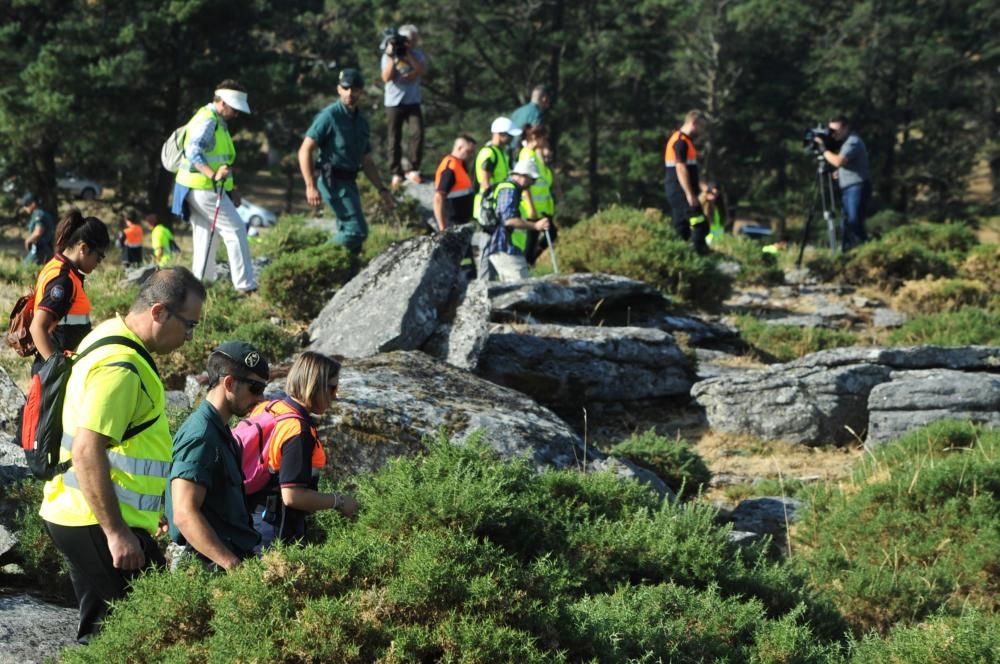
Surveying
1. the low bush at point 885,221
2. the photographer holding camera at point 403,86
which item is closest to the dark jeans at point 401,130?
the photographer holding camera at point 403,86

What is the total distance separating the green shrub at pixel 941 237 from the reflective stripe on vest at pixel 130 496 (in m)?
13.8

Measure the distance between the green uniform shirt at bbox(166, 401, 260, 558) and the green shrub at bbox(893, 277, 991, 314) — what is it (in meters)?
10.8

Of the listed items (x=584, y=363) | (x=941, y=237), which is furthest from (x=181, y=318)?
(x=941, y=237)

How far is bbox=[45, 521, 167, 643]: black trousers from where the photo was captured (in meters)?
4.16

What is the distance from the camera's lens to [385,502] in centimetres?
504

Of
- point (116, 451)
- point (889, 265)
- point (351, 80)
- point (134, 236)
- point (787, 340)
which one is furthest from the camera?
point (134, 236)

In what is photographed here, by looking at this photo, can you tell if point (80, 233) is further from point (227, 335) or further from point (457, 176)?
point (457, 176)

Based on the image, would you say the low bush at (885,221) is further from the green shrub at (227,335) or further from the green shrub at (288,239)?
the green shrub at (227,335)

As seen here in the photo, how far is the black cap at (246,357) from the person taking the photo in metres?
4.58

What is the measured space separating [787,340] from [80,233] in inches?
304

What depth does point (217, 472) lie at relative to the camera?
4.43 metres

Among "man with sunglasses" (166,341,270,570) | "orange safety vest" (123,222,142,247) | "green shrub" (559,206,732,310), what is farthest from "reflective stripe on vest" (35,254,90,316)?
"orange safety vest" (123,222,142,247)

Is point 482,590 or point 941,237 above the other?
point 941,237

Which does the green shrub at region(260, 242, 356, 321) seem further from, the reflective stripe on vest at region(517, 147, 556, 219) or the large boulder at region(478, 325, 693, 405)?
the reflective stripe on vest at region(517, 147, 556, 219)
